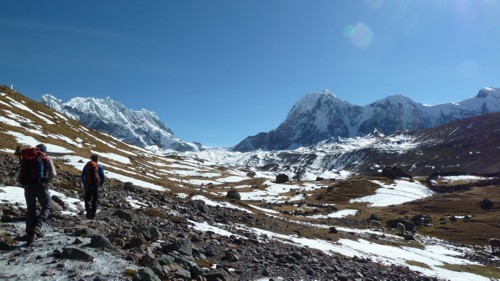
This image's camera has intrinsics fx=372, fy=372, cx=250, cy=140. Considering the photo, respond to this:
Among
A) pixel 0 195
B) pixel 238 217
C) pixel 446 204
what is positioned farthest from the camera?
pixel 446 204

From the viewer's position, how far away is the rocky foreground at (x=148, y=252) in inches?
503

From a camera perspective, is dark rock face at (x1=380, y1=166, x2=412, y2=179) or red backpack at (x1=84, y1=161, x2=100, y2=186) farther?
dark rock face at (x1=380, y1=166, x2=412, y2=179)

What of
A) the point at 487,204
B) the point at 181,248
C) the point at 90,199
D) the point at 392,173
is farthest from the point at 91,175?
the point at 392,173

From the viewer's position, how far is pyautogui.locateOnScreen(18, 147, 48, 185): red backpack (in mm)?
14320

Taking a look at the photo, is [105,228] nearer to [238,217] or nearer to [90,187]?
[90,187]

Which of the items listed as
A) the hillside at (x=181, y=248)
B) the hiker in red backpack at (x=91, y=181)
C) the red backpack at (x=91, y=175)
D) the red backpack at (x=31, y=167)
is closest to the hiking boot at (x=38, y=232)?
the hillside at (x=181, y=248)

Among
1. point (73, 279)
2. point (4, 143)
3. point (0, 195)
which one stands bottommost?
point (73, 279)

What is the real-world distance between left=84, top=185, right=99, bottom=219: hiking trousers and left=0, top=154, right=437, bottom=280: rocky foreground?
0.46 metres

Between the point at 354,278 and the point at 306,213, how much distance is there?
207 ft

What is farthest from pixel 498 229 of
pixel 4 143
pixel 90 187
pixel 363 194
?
pixel 4 143

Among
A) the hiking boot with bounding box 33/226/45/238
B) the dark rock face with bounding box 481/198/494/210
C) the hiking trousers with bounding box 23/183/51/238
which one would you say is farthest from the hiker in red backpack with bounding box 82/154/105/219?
the dark rock face with bounding box 481/198/494/210

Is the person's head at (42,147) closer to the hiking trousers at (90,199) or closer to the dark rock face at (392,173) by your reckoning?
the hiking trousers at (90,199)

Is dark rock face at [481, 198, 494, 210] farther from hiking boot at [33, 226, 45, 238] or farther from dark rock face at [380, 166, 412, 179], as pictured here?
hiking boot at [33, 226, 45, 238]

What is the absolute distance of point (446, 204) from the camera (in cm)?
10100
